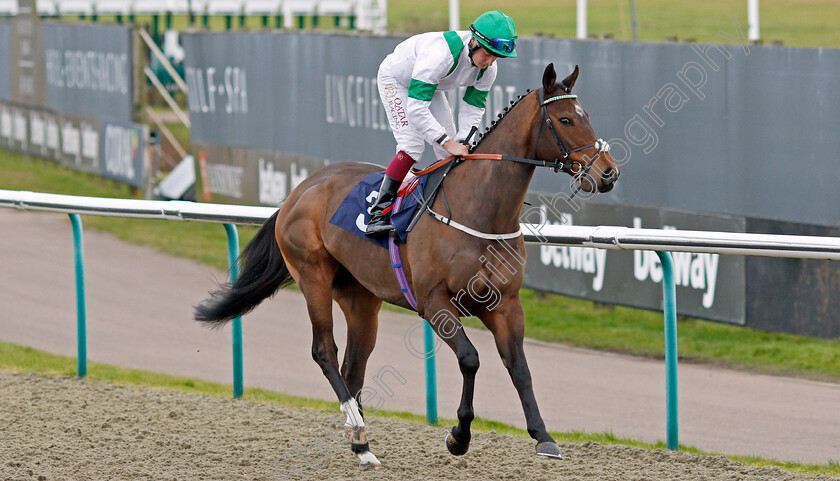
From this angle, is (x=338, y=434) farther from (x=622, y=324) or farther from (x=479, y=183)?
(x=622, y=324)

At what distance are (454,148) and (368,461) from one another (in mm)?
1298

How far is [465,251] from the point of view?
13.6 feet

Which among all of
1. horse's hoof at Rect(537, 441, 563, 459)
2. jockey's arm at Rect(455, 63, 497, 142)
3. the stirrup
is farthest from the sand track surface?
jockey's arm at Rect(455, 63, 497, 142)

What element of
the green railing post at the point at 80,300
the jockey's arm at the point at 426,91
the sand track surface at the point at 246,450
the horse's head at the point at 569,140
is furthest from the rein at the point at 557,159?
the green railing post at the point at 80,300

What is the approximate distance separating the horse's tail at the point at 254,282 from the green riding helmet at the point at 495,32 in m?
1.56

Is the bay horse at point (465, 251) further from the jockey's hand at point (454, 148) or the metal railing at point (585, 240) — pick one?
the metal railing at point (585, 240)

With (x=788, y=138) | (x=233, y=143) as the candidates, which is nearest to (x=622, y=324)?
(x=788, y=138)

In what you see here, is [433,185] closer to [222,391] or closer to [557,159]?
[557,159]

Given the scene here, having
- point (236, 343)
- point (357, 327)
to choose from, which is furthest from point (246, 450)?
point (236, 343)

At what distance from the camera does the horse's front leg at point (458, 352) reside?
4141mm

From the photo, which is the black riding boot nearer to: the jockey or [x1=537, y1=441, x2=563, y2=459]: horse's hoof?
the jockey

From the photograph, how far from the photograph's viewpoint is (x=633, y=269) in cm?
807

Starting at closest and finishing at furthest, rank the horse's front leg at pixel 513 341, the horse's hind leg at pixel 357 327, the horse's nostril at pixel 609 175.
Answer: the horse's nostril at pixel 609 175 → the horse's front leg at pixel 513 341 → the horse's hind leg at pixel 357 327

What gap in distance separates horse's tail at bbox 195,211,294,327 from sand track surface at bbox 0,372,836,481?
1.69ft
